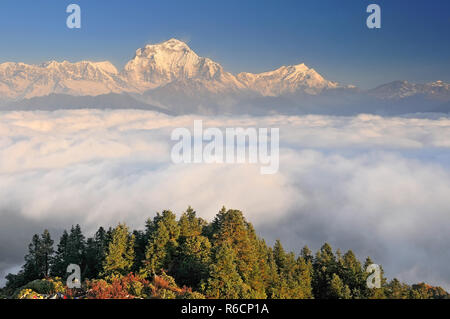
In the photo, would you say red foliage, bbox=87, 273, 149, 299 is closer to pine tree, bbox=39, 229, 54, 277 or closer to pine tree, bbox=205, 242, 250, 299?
pine tree, bbox=205, 242, 250, 299

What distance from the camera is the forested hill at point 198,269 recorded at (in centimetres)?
3831

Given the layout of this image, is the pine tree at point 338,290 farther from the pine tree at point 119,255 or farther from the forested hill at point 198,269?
the pine tree at point 119,255

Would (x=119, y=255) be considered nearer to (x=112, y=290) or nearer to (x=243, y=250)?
(x=112, y=290)

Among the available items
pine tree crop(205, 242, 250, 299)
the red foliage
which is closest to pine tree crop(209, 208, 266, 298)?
pine tree crop(205, 242, 250, 299)

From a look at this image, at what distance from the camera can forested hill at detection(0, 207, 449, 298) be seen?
3831cm

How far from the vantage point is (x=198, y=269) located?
46.5 meters

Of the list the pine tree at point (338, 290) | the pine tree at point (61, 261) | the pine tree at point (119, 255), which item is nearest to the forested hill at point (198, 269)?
the pine tree at point (119, 255)

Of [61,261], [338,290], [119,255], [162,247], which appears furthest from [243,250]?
[61,261]

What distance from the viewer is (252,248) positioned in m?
51.0
